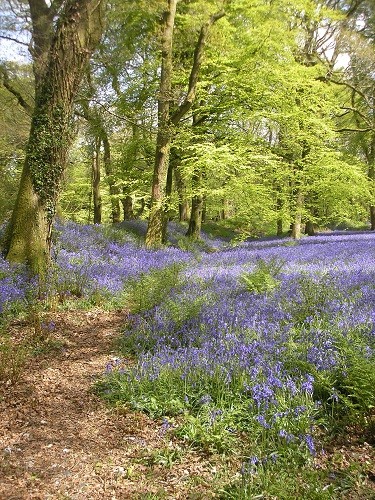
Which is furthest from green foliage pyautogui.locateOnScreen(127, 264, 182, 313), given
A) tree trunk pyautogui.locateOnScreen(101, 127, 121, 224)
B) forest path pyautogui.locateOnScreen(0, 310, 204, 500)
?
tree trunk pyautogui.locateOnScreen(101, 127, 121, 224)

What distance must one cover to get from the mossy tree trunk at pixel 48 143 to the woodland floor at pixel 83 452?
3.25 m

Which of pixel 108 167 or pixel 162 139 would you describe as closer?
pixel 162 139

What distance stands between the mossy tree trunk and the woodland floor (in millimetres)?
3251

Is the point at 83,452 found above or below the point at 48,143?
below

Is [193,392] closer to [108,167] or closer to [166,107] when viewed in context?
[166,107]

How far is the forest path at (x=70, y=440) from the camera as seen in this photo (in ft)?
9.67

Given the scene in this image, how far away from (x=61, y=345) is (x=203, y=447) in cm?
297

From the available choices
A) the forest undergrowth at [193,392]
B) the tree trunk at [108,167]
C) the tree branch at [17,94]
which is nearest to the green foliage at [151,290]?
the forest undergrowth at [193,392]

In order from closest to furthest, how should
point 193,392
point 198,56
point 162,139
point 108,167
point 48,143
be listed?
1. point 193,392
2. point 48,143
3. point 198,56
4. point 162,139
5. point 108,167

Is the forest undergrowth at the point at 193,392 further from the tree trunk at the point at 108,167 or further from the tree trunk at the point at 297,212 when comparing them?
the tree trunk at the point at 297,212

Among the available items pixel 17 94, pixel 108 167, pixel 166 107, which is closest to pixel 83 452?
pixel 166 107

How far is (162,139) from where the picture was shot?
43.8 feet

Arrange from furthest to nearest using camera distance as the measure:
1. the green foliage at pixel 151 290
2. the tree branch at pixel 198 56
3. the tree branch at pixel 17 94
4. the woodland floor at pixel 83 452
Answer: the tree branch at pixel 17 94
the tree branch at pixel 198 56
the green foliage at pixel 151 290
the woodland floor at pixel 83 452

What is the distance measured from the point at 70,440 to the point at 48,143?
18.8 ft
